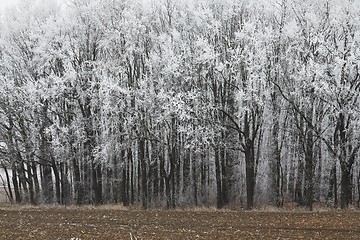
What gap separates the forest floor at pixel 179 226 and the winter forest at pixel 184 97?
20.3 feet

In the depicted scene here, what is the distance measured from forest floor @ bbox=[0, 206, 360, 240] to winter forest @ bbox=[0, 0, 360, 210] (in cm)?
619

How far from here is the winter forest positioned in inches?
1093

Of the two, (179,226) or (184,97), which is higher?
(184,97)

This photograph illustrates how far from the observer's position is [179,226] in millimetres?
20406

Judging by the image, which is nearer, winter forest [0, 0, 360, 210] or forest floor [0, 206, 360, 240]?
forest floor [0, 206, 360, 240]

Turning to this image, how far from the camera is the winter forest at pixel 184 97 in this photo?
2775 centimetres

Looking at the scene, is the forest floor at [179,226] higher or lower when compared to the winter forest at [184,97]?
lower

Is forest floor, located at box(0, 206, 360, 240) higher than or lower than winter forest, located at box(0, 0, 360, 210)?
lower

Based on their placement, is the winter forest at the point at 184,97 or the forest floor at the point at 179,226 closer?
the forest floor at the point at 179,226

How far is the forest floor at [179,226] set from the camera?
57.7 ft

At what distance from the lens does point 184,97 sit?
28656 millimetres

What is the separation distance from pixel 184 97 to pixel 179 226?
10.3 metres

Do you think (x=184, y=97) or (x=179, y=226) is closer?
(x=179, y=226)

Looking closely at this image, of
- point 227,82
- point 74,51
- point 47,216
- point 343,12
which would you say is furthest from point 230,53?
point 47,216
